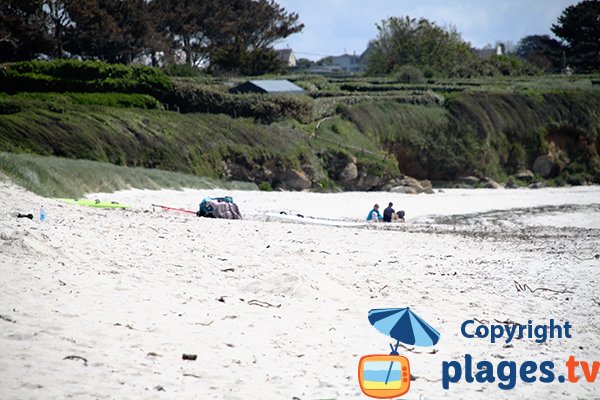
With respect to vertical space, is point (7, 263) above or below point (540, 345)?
above

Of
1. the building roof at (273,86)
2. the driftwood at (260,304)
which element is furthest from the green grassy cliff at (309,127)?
the driftwood at (260,304)

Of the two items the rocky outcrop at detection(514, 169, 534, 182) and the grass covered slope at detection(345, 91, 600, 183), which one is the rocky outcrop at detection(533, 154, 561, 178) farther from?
the rocky outcrop at detection(514, 169, 534, 182)

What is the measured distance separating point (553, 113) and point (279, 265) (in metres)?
41.7

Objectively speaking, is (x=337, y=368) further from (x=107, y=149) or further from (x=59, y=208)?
(x=107, y=149)

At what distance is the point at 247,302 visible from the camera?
9203mm

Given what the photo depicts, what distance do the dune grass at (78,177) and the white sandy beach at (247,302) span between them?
232cm

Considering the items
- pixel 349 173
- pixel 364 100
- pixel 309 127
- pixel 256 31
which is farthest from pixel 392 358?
pixel 256 31

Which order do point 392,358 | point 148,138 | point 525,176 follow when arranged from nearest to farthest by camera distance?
point 392,358 → point 148,138 → point 525,176

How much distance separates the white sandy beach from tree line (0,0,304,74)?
38.4m

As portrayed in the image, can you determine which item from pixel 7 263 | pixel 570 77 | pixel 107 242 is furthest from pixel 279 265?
pixel 570 77

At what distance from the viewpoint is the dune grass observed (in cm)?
1706

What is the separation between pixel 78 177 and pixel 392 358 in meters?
15.1

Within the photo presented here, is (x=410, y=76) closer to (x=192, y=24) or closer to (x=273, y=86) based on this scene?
(x=273, y=86)

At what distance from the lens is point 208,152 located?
3419 centimetres
